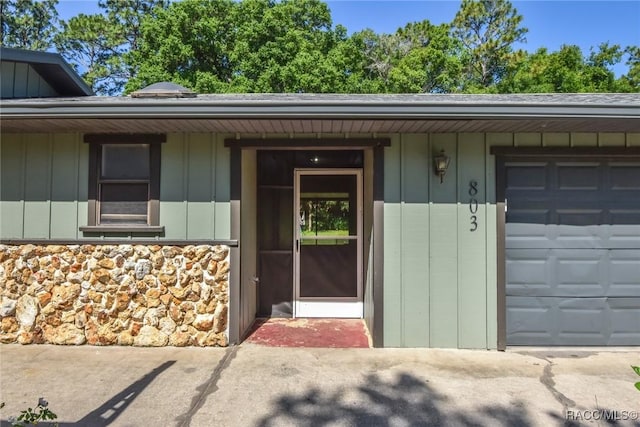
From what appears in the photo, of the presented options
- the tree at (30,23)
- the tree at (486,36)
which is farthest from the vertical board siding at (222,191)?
the tree at (30,23)

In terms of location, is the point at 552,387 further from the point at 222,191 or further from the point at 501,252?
the point at 222,191

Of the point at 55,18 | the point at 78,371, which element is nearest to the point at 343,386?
the point at 78,371

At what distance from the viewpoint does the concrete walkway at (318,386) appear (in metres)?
2.57

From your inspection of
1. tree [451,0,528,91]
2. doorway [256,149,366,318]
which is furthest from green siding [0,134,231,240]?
tree [451,0,528,91]

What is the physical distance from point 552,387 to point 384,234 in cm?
193

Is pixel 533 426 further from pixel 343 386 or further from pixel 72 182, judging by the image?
pixel 72 182

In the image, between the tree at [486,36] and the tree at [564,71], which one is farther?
the tree at [486,36]

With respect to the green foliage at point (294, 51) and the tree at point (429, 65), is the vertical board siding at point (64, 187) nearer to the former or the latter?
the green foliage at point (294, 51)

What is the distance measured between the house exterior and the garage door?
0.01 m

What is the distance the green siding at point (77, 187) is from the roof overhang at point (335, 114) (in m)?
0.37

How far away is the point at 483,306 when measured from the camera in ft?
12.6

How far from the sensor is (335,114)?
3309 mm

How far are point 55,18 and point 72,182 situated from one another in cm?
1989

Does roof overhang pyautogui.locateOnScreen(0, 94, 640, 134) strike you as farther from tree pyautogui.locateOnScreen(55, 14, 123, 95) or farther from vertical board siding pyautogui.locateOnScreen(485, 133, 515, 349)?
tree pyautogui.locateOnScreen(55, 14, 123, 95)
